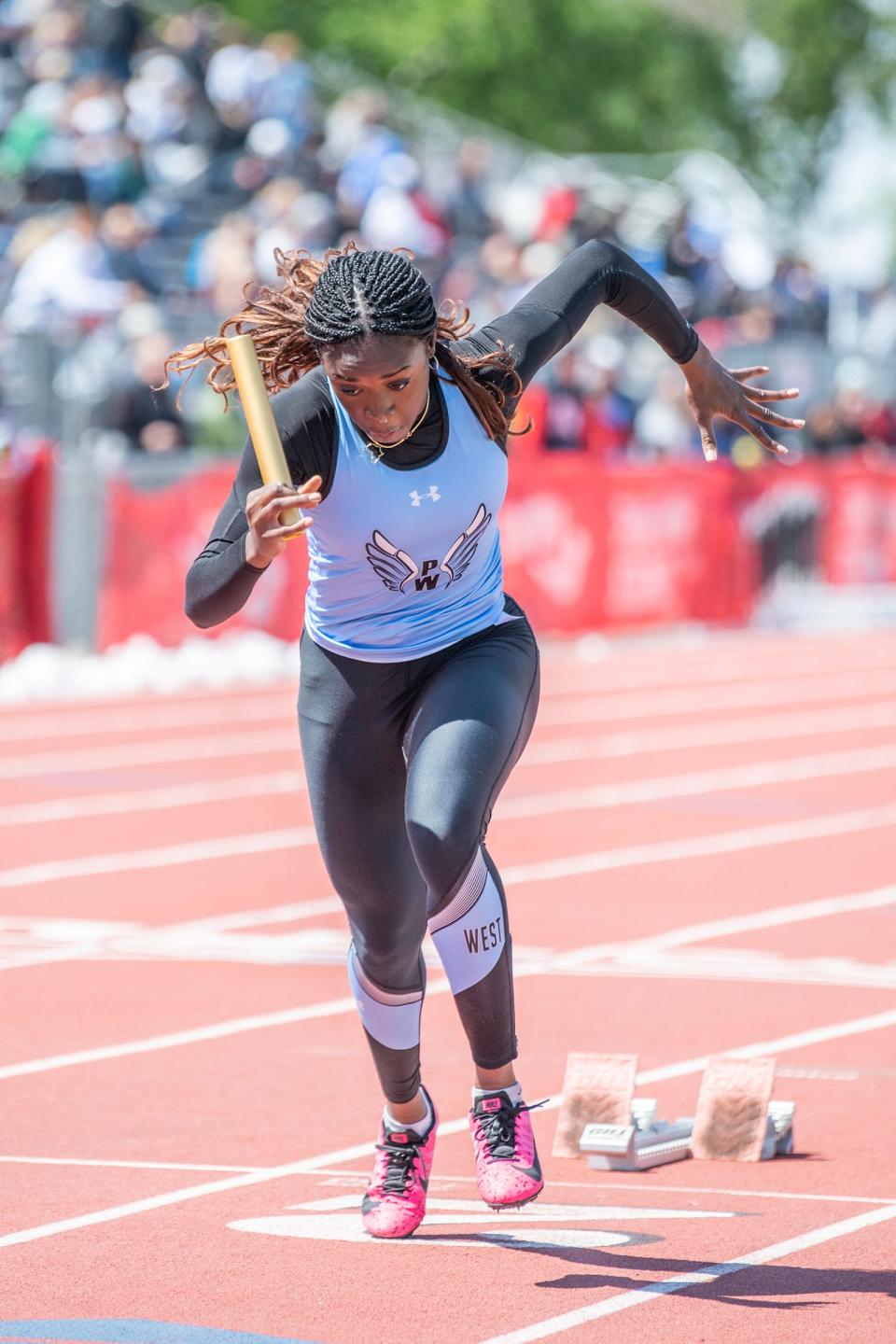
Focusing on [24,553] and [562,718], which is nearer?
[562,718]

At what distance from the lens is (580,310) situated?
18.5 feet

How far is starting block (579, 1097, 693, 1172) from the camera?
5.84m

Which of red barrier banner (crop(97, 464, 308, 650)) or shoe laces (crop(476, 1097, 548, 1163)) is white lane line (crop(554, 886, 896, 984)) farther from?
red barrier banner (crop(97, 464, 308, 650))

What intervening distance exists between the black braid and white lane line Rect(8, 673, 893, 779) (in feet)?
30.0

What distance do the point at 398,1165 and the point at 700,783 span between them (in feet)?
29.1

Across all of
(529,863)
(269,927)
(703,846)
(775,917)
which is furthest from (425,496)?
(703,846)

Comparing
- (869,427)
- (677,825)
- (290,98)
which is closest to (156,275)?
(290,98)

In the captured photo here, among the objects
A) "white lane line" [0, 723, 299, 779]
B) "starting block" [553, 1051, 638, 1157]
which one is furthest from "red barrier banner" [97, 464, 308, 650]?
"starting block" [553, 1051, 638, 1157]

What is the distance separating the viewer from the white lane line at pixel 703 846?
426 inches

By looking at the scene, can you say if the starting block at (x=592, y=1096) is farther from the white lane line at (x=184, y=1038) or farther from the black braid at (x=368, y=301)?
the black braid at (x=368, y=301)

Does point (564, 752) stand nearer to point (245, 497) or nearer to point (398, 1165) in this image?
point (398, 1165)

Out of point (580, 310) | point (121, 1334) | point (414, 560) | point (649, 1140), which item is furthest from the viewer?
point (649, 1140)

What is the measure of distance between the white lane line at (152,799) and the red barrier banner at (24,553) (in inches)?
186

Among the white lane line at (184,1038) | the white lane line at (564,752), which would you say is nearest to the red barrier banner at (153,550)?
the white lane line at (564,752)
